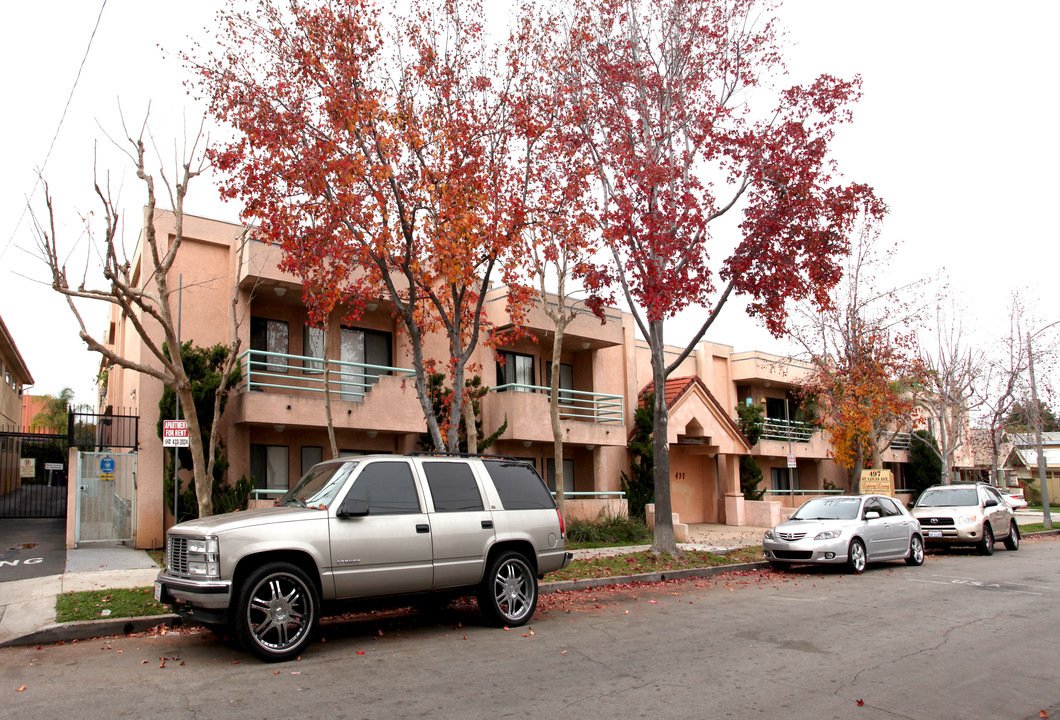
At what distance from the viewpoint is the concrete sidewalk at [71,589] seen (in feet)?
28.9

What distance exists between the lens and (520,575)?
9.83 meters

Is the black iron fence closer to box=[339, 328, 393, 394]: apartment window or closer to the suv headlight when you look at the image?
box=[339, 328, 393, 394]: apartment window

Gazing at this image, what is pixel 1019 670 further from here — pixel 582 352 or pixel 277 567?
pixel 582 352

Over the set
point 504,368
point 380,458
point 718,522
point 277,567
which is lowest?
point 718,522

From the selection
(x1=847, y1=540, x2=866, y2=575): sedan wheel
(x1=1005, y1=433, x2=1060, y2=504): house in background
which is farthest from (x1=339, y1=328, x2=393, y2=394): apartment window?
(x1=1005, y1=433, x2=1060, y2=504): house in background

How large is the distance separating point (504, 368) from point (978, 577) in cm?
1351

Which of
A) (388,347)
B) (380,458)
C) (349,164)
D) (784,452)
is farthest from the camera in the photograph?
(784,452)

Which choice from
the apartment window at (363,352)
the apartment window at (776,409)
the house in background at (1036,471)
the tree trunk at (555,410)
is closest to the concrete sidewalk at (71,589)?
the apartment window at (363,352)

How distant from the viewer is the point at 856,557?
51.7ft

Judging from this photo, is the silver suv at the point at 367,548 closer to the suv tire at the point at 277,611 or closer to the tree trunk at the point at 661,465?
the suv tire at the point at 277,611

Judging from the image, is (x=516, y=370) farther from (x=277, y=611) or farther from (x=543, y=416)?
(x=277, y=611)

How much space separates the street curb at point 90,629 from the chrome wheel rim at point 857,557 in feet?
40.5

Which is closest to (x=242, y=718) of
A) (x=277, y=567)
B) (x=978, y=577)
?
(x=277, y=567)

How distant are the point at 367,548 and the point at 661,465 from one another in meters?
9.69
